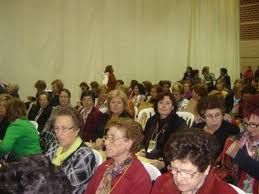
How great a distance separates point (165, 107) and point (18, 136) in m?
1.66

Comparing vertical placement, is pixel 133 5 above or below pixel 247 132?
above

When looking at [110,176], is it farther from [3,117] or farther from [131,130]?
[3,117]

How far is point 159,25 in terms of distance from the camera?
46.2ft

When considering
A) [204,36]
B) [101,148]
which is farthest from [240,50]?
[101,148]

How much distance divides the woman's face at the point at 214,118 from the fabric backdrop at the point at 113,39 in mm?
7768

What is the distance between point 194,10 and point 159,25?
1.80 m

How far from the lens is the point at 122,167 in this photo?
8.93 feet

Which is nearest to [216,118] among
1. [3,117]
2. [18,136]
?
[18,136]

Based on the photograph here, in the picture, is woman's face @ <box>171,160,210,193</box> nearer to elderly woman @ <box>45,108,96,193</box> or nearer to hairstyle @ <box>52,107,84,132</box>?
elderly woman @ <box>45,108,96,193</box>

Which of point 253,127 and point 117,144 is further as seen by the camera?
point 253,127

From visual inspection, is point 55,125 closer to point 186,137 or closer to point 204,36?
point 186,137

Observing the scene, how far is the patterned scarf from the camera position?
2.70 meters

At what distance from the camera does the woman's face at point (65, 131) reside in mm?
3193

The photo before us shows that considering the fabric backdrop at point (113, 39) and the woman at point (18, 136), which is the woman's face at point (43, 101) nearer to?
the woman at point (18, 136)
